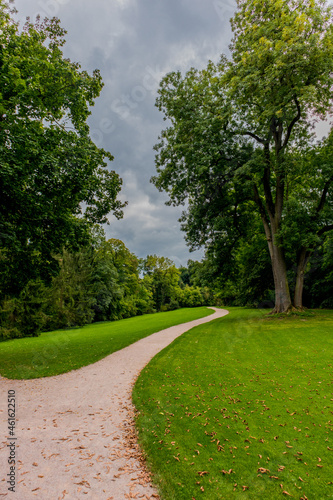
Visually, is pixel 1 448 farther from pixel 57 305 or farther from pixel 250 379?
pixel 57 305

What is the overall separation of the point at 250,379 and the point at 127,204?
1171cm

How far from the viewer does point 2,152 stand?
7.62 meters

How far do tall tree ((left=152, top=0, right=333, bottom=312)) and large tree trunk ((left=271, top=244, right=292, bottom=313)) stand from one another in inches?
2.7

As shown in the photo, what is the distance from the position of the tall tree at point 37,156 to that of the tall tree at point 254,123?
7.14 metres

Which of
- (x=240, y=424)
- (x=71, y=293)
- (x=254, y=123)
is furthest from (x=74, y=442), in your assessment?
(x=71, y=293)

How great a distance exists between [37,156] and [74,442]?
8.43m

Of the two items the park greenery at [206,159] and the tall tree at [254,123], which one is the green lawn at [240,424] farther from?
the tall tree at [254,123]

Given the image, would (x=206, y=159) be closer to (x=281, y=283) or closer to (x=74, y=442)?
(x=281, y=283)

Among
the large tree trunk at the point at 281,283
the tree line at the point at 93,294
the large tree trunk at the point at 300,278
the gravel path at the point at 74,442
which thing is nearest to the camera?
the gravel path at the point at 74,442

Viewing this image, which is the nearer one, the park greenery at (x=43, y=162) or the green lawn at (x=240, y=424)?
the green lawn at (x=240, y=424)

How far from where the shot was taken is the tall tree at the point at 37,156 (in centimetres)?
812

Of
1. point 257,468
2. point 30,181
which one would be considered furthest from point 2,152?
point 257,468

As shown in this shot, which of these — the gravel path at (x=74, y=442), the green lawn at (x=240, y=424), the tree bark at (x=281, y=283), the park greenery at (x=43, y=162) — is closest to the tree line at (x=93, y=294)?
the park greenery at (x=43, y=162)

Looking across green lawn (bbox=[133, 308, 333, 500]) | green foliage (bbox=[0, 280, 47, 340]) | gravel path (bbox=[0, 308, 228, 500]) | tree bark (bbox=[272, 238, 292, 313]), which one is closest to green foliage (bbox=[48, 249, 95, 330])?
green foliage (bbox=[0, 280, 47, 340])
